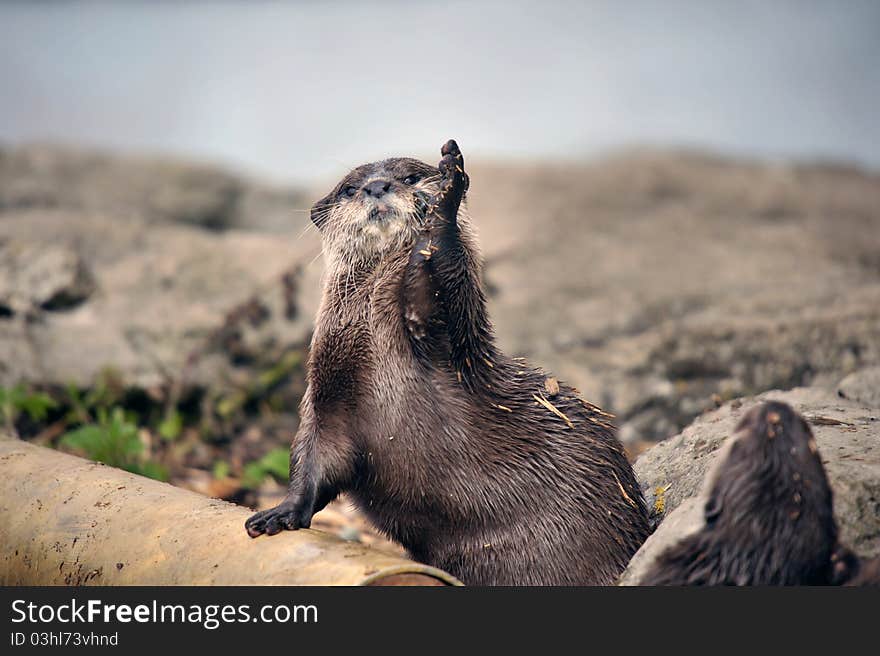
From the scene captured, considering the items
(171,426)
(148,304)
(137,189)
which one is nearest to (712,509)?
(171,426)

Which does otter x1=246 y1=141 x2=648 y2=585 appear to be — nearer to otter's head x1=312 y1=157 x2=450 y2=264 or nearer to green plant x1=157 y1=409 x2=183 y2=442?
otter's head x1=312 y1=157 x2=450 y2=264

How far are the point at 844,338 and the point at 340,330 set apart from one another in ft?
9.35

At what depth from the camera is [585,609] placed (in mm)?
1864

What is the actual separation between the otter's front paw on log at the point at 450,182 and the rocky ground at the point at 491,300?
3.22 feet

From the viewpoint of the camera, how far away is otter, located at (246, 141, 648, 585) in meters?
2.30

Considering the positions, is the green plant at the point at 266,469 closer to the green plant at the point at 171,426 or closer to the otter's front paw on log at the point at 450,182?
the green plant at the point at 171,426

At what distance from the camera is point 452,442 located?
234cm

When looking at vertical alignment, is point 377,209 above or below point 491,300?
above

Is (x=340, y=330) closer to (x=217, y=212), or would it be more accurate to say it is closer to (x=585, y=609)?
(x=585, y=609)

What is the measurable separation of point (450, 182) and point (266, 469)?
2157 millimetres

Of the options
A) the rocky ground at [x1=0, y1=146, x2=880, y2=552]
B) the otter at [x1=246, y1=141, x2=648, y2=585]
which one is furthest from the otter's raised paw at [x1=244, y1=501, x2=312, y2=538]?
the rocky ground at [x1=0, y1=146, x2=880, y2=552]

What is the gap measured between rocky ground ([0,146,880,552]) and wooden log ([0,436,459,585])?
4.00 feet

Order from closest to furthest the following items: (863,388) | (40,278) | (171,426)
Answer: (863,388)
(171,426)
(40,278)

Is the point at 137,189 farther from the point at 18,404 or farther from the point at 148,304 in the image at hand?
the point at 18,404
